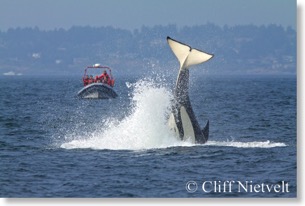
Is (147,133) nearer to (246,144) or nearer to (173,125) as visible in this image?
(173,125)

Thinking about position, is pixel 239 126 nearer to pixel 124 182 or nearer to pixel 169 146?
pixel 169 146

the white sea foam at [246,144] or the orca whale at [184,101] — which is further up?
the orca whale at [184,101]

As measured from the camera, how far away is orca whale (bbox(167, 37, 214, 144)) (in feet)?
79.8

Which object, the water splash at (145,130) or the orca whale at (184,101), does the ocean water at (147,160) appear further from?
the orca whale at (184,101)

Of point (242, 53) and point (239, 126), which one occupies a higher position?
point (242, 53)

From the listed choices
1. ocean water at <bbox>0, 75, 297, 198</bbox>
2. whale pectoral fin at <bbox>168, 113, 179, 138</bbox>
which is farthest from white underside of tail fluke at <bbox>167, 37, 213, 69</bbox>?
ocean water at <bbox>0, 75, 297, 198</bbox>

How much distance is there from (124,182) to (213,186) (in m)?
2.30

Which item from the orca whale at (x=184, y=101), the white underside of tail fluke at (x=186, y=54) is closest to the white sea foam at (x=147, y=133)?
the orca whale at (x=184, y=101)

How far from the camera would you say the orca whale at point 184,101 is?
24312mm

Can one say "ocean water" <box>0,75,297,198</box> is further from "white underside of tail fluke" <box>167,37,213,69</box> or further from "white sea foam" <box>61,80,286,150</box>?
"white underside of tail fluke" <box>167,37,213,69</box>

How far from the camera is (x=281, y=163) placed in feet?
76.9

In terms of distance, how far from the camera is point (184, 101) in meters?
24.8

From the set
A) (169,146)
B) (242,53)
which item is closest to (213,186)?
(169,146)

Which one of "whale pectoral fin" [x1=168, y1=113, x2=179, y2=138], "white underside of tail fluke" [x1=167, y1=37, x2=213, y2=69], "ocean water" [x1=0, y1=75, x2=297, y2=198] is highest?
"white underside of tail fluke" [x1=167, y1=37, x2=213, y2=69]
